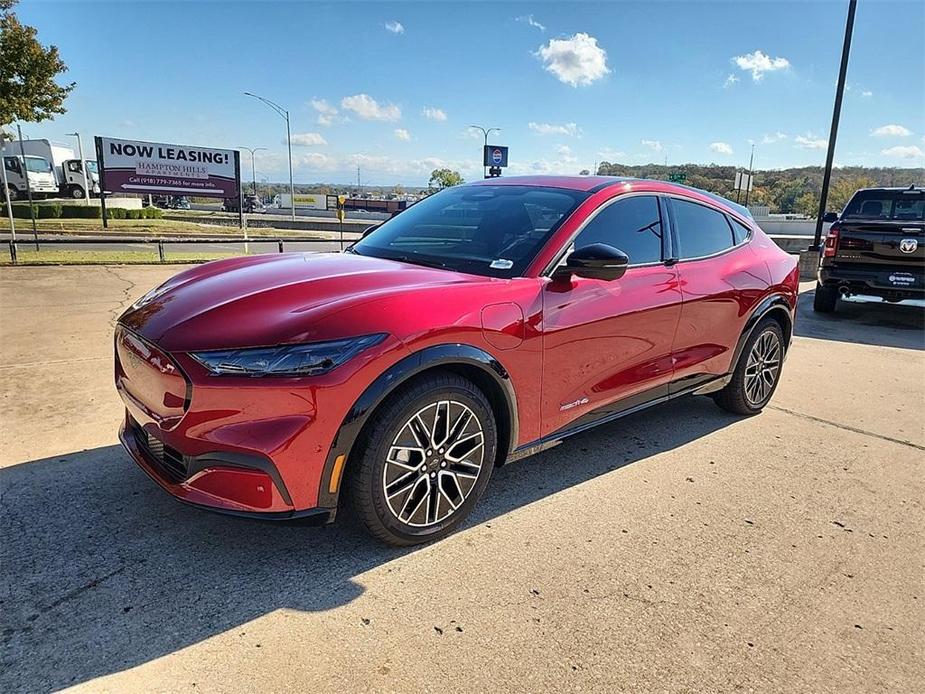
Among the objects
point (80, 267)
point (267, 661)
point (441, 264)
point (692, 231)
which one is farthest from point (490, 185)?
point (80, 267)

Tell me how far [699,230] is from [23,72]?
22.1 metres

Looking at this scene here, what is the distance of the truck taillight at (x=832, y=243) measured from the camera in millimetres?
9156

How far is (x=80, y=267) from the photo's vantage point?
12.1 m

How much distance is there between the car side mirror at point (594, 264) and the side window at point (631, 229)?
9.3 inches

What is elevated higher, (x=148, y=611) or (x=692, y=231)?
(x=692, y=231)

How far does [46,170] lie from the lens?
37750 millimetres

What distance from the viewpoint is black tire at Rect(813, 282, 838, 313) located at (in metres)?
9.84

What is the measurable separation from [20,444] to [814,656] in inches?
172

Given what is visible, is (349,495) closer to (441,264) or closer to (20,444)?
(441,264)

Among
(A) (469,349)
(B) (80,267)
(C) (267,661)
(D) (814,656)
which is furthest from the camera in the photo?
(B) (80,267)

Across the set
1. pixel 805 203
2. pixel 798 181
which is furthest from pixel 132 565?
pixel 798 181

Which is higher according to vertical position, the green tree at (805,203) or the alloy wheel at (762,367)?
the green tree at (805,203)

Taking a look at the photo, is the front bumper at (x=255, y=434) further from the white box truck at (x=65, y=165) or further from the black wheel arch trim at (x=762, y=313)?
the white box truck at (x=65, y=165)

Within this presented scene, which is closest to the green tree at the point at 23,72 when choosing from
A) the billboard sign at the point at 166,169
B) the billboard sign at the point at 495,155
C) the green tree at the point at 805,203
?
the billboard sign at the point at 166,169
